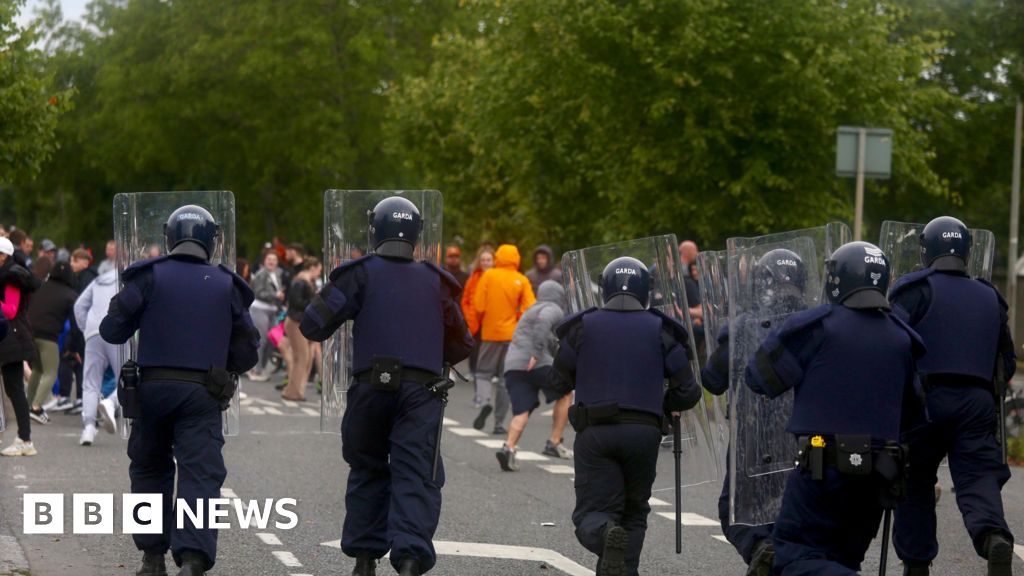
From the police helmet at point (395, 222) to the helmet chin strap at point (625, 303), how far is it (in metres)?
1.01

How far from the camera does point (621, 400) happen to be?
7.97 meters

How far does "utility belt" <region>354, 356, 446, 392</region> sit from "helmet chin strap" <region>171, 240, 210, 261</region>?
961mm

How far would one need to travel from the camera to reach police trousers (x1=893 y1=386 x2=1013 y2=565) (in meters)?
8.30

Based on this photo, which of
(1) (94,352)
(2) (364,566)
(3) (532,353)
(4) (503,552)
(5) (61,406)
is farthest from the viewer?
(5) (61,406)

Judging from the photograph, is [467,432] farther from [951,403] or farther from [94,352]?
[951,403]

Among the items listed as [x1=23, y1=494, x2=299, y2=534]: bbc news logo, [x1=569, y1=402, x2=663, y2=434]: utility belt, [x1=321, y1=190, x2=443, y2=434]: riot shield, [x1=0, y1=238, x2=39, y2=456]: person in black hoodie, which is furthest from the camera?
[x1=0, y1=238, x2=39, y2=456]: person in black hoodie

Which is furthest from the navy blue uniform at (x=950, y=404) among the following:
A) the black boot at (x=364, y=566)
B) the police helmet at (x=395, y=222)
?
the black boot at (x=364, y=566)

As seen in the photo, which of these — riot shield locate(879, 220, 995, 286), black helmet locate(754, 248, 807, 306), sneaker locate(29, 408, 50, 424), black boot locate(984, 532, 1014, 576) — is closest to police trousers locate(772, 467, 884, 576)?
black boot locate(984, 532, 1014, 576)

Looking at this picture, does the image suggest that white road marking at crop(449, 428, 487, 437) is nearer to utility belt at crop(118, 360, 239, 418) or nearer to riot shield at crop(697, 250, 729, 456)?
riot shield at crop(697, 250, 729, 456)

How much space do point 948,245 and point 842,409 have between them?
2.11 meters

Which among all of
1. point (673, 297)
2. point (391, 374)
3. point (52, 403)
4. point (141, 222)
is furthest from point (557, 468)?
point (52, 403)

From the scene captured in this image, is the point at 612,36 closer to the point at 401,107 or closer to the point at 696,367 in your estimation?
the point at 401,107

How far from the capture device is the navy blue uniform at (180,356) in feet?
26.1

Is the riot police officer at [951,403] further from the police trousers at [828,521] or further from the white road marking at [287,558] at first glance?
the white road marking at [287,558]
